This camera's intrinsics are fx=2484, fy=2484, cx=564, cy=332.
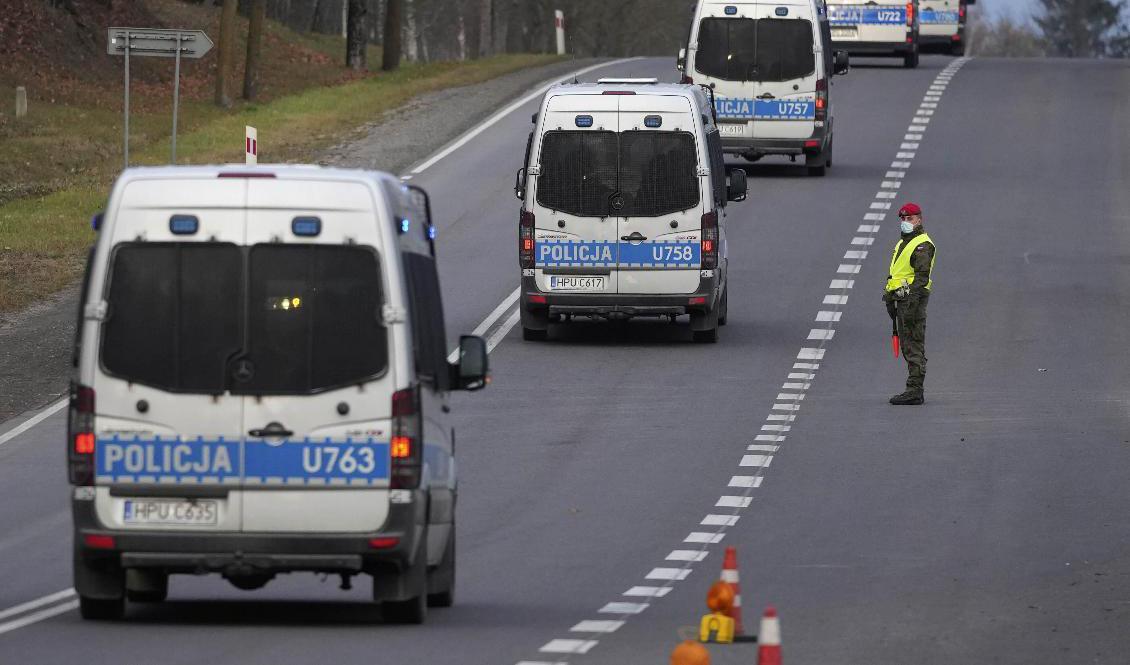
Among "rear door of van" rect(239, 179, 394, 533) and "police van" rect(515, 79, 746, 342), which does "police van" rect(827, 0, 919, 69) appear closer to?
"police van" rect(515, 79, 746, 342)

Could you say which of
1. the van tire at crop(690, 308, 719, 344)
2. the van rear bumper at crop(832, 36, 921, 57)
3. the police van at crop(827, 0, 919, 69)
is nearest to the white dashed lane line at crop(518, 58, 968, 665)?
the van tire at crop(690, 308, 719, 344)

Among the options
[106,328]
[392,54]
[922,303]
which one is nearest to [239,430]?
[106,328]

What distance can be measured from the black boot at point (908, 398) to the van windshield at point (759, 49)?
15338 mm

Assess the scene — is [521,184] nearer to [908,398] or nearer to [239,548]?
[908,398]

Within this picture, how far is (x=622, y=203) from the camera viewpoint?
24.8 meters

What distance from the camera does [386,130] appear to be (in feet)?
139

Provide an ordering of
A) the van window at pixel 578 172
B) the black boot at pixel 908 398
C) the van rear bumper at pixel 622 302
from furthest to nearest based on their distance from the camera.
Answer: the van rear bumper at pixel 622 302
the van window at pixel 578 172
the black boot at pixel 908 398

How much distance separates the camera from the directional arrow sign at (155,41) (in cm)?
2939

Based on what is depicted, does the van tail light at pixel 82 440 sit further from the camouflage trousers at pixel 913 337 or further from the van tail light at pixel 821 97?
the van tail light at pixel 821 97

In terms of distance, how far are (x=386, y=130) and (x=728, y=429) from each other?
22603 mm

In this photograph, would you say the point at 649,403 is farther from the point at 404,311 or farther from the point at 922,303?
the point at 404,311

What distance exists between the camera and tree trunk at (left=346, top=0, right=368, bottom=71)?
6206 cm

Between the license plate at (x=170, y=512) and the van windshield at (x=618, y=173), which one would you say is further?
the van windshield at (x=618, y=173)

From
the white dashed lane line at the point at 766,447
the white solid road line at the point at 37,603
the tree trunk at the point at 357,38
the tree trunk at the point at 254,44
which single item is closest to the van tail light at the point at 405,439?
the white dashed lane line at the point at 766,447
